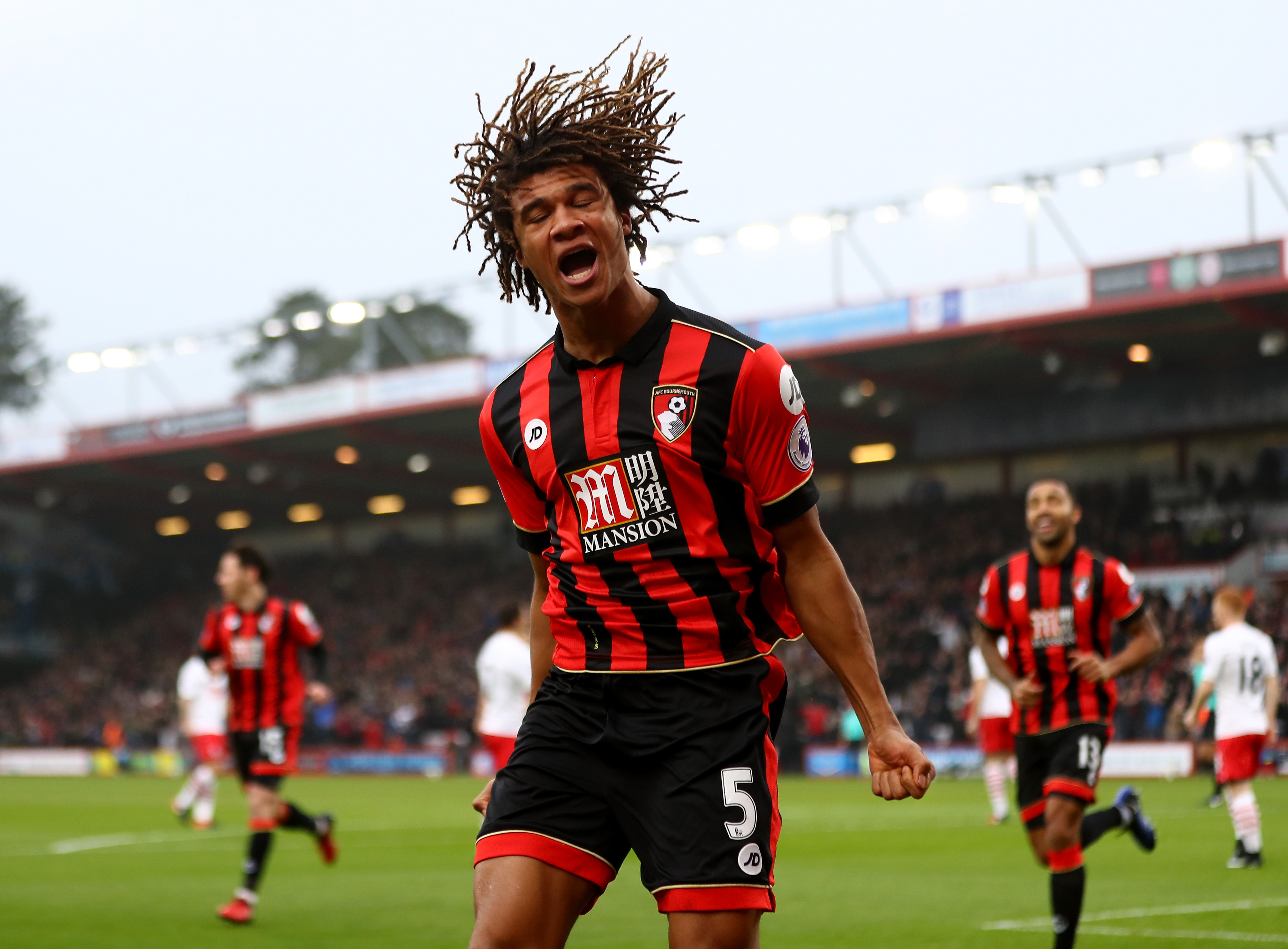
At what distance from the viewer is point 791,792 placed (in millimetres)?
24219

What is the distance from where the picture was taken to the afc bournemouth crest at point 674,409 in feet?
13.0

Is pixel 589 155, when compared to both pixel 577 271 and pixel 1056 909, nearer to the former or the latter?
pixel 577 271

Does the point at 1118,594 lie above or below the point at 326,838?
above

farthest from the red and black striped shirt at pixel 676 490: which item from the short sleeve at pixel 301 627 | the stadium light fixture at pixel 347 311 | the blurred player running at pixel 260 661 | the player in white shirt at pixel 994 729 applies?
the stadium light fixture at pixel 347 311

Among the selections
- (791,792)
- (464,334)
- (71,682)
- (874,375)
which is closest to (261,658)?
(791,792)

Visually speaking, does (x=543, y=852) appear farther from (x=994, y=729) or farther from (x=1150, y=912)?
(x=994, y=729)

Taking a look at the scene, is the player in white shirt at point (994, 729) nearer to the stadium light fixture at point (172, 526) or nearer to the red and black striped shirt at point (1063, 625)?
the red and black striped shirt at point (1063, 625)

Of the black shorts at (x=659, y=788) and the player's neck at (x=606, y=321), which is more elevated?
the player's neck at (x=606, y=321)

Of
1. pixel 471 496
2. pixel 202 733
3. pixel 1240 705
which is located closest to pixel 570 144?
pixel 1240 705

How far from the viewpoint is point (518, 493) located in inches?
172

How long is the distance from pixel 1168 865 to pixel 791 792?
12.2m

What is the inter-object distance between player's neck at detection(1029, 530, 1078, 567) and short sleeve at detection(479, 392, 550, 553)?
460 centimetres

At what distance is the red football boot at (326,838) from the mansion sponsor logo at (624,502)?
7834 millimetres

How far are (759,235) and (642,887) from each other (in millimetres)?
22707
